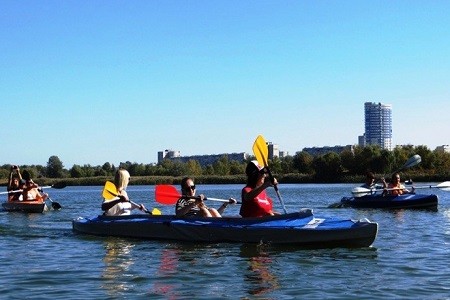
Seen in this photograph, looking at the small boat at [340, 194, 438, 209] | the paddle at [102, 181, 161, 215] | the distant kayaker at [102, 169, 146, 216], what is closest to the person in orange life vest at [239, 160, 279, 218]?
the distant kayaker at [102, 169, 146, 216]

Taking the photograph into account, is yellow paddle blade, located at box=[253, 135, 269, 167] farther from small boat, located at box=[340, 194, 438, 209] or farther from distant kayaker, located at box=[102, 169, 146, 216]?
small boat, located at box=[340, 194, 438, 209]

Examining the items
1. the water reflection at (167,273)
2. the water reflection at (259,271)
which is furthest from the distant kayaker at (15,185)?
the water reflection at (259,271)

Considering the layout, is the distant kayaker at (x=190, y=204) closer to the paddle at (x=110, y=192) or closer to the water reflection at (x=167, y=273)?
the water reflection at (x=167, y=273)

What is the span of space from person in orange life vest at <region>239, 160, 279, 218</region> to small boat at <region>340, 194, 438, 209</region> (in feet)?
40.7

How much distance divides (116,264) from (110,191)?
4.16 meters

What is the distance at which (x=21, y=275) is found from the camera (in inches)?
403

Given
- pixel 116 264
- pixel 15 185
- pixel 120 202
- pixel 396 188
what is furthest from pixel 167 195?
pixel 15 185

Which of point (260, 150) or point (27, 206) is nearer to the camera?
point (260, 150)

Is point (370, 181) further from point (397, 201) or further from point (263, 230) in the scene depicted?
point (263, 230)

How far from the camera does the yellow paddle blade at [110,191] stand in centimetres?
1519

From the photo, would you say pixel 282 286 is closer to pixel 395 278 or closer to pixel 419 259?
pixel 395 278

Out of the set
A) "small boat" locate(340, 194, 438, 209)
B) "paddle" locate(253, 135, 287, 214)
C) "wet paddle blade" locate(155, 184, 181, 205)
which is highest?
"paddle" locate(253, 135, 287, 214)

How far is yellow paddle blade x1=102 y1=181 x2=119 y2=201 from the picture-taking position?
15.2m

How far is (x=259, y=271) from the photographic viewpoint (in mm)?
10422
